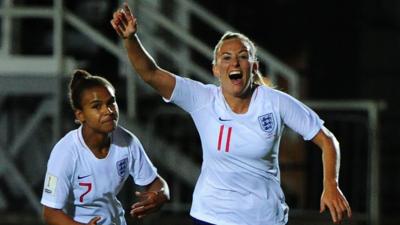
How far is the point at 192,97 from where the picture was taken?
5.89m

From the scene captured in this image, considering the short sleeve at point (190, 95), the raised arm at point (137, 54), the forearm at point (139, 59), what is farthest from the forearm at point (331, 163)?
the forearm at point (139, 59)

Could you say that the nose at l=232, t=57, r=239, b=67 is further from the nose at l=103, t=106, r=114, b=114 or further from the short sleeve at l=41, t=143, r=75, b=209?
the short sleeve at l=41, t=143, r=75, b=209

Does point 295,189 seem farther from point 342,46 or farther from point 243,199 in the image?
point 243,199

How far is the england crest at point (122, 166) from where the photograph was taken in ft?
19.2

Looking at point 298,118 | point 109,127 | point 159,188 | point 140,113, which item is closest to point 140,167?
point 159,188

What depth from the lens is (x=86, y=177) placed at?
5766 millimetres

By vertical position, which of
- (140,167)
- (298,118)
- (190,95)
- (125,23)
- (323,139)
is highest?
(125,23)

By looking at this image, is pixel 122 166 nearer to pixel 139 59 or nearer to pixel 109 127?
pixel 109 127

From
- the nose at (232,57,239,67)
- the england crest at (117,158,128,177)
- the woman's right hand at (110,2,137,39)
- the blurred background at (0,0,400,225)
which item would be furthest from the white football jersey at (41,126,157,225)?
the blurred background at (0,0,400,225)

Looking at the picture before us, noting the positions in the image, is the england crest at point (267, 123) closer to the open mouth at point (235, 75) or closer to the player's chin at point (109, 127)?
the open mouth at point (235, 75)

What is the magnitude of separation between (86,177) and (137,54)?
673 mm

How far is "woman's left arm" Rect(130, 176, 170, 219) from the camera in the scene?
18.8 feet

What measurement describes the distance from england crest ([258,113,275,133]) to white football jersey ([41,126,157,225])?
27.1 inches

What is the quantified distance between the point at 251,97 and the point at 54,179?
42.8 inches
